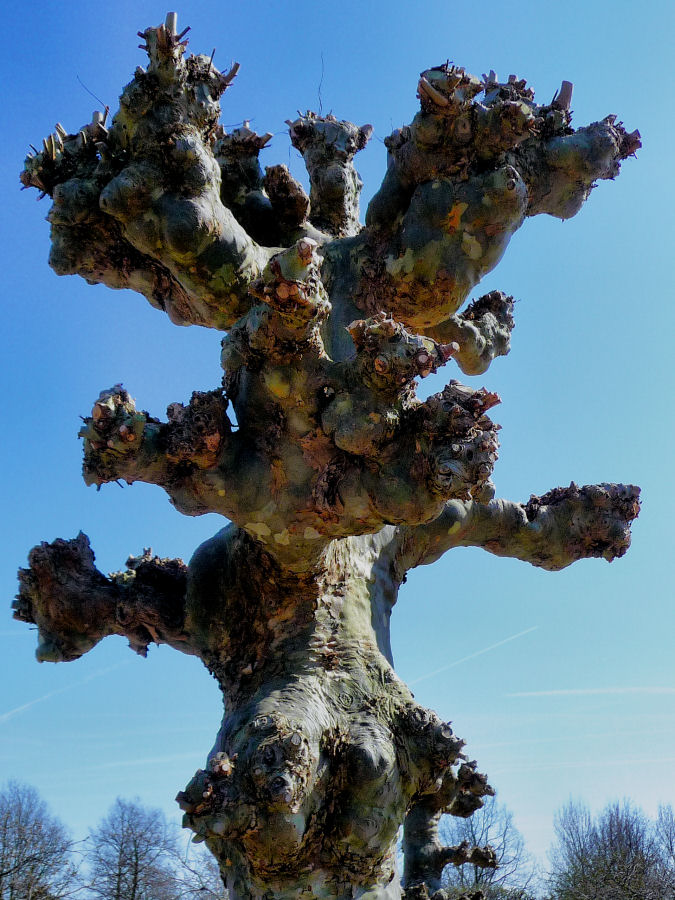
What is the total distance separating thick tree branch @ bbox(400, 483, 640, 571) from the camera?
455 cm

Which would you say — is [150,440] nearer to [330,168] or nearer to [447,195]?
[447,195]

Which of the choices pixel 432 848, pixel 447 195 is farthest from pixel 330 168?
pixel 432 848

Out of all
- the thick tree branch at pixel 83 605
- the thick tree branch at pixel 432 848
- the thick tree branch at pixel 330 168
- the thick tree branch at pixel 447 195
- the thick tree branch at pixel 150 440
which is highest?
the thick tree branch at pixel 330 168

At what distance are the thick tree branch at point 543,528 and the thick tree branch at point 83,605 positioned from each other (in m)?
1.36

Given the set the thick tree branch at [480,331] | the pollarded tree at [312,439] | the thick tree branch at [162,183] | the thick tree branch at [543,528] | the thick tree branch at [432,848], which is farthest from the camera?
the thick tree branch at [480,331]

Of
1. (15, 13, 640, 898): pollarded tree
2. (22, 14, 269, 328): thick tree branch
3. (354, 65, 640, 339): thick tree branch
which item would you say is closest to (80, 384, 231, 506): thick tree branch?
(15, 13, 640, 898): pollarded tree

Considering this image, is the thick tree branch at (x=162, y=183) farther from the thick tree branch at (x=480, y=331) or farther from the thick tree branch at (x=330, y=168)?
the thick tree branch at (x=480, y=331)

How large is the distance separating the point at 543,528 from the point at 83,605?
2.62m

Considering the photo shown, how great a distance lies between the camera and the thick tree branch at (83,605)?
419 cm

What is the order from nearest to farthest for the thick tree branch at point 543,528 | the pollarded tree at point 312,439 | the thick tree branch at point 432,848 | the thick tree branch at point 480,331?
the pollarded tree at point 312,439 → the thick tree branch at point 432,848 → the thick tree branch at point 543,528 → the thick tree branch at point 480,331

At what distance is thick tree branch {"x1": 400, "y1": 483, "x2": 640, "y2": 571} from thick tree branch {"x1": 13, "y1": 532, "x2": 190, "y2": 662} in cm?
136

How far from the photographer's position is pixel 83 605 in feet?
13.8

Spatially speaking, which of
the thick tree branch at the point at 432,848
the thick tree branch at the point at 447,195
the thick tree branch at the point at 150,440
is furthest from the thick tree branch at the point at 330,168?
the thick tree branch at the point at 432,848

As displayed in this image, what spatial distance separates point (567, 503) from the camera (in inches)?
186
